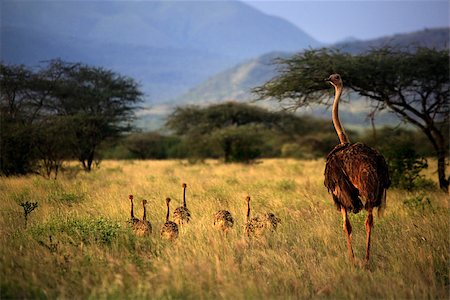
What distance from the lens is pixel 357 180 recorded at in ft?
15.1

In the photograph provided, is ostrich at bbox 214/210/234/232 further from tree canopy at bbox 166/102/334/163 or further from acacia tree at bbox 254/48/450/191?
tree canopy at bbox 166/102/334/163

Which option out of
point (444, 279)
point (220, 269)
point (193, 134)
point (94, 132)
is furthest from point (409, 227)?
point (193, 134)

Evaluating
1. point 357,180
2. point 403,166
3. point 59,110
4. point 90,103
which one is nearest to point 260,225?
point 357,180

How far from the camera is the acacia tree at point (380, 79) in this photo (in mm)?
10984

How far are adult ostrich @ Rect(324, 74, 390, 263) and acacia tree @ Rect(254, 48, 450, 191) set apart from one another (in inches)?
244

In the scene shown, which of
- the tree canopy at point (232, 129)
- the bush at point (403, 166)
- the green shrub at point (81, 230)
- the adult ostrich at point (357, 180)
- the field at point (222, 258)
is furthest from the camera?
the tree canopy at point (232, 129)

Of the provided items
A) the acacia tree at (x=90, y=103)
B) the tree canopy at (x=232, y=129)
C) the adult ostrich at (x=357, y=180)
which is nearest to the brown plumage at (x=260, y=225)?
the adult ostrich at (x=357, y=180)

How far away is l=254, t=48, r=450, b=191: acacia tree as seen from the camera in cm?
1098

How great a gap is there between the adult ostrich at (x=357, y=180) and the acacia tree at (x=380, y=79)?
6207mm

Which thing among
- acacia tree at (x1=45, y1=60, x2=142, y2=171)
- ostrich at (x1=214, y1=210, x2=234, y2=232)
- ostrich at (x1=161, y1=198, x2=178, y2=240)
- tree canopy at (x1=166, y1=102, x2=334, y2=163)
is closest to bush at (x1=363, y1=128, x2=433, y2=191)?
ostrich at (x1=214, y1=210, x2=234, y2=232)

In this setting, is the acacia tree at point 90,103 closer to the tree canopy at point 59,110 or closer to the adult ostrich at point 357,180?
the tree canopy at point 59,110

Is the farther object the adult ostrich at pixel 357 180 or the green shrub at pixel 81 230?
the green shrub at pixel 81 230

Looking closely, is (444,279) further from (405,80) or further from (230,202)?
(405,80)

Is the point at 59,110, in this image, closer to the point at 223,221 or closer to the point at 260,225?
the point at 223,221
